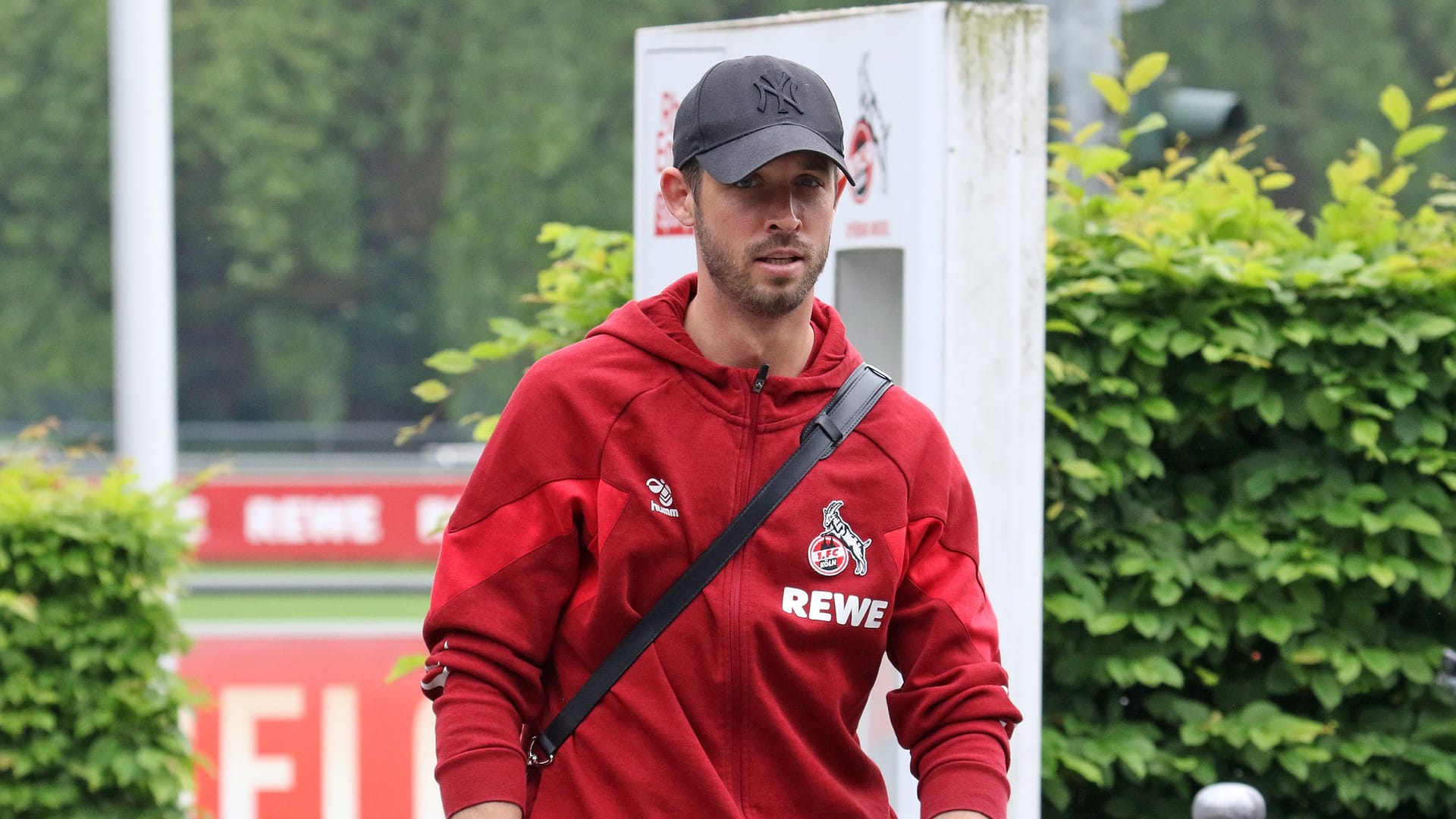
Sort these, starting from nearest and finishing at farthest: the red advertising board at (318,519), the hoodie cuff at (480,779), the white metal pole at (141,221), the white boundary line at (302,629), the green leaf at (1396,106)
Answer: the hoodie cuff at (480,779)
the green leaf at (1396,106)
the white metal pole at (141,221)
the white boundary line at (302,629)
the red advertising board at (318,519)

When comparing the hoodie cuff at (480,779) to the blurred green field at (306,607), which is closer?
the hoodie cuff at (480,779)

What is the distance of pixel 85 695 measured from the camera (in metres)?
5.56

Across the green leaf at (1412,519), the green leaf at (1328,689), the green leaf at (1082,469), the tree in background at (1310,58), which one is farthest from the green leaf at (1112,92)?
the tree in background at (1310,58)

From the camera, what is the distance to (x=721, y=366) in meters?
2.23

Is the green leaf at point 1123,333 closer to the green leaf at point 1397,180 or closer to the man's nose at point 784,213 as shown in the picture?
the green leaf at point 1397,180

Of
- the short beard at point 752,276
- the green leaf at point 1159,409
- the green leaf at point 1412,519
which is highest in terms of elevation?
the short beard at point 752,276

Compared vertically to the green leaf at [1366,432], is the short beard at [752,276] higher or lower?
higher

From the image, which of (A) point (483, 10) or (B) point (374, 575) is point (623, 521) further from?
(A) point (483, 10)

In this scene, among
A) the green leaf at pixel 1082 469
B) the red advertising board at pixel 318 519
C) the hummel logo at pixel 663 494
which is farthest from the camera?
the red advertising board at pixel 318 519

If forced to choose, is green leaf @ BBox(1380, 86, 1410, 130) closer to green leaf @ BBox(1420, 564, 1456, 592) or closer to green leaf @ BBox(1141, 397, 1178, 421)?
green leaf @ BBox(1141, 397, 1178, 421)

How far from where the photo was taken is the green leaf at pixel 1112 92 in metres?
4.43

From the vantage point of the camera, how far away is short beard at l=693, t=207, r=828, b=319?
2.20 m

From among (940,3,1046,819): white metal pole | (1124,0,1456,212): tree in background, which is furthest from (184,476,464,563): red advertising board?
(1124,0,1456,212): tree in background

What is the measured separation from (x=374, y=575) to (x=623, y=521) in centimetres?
1535
